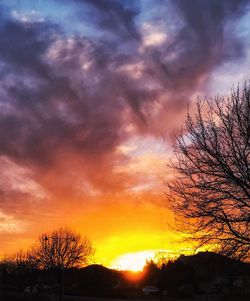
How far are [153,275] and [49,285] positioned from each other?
78.2 feet

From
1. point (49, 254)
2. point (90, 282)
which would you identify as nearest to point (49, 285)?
point (90, 282)

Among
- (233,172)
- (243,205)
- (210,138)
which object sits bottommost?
(243,205)

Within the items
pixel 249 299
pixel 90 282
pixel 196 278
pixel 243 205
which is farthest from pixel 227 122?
pixel 90 282

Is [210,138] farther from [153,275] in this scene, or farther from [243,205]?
[153,275]

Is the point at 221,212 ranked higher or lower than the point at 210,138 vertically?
lower

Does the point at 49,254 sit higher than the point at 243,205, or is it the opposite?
the point at 49,254

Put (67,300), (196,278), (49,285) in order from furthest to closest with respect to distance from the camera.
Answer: (49,285) < (196,278) < (67,300)

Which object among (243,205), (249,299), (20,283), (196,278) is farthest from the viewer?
(196,278)

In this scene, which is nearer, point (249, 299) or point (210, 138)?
point (210, 138)

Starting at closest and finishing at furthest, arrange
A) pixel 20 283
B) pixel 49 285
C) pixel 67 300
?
pixel 67 300
pixel 20 283
pixel 49 285

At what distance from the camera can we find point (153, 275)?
76750 millimetres

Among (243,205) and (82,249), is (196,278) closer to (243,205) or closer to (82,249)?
(82,249)

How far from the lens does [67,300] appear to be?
55.1 metres

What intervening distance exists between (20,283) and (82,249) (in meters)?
10.2
